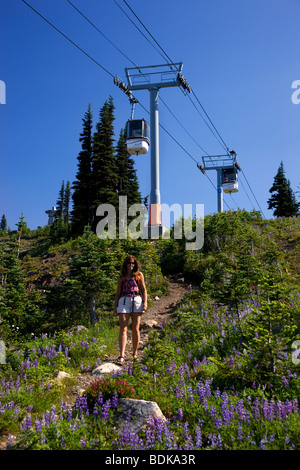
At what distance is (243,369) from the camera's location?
18.1 feet

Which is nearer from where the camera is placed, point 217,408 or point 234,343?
point 217,408

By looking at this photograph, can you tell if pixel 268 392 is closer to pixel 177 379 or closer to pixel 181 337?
pixel 177 379

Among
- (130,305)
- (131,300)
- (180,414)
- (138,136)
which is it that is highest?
(138,136)

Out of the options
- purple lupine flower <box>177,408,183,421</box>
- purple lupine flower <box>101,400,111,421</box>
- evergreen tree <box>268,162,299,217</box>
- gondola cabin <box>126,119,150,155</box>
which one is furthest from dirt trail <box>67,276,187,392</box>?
evergreen tree <box>268,162,299,217</box>

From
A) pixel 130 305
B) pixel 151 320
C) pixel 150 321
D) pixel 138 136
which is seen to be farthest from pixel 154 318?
pixel 138 136

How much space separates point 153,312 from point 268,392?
7037 millimetres

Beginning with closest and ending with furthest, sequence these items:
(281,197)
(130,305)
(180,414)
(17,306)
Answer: (180,414) → (130,305) → (17,306) → (281,197)

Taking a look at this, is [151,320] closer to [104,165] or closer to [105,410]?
[105,410]

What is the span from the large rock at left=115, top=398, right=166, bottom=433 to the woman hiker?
251 centimetres

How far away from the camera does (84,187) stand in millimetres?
35156

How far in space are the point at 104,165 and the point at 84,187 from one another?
2.96m

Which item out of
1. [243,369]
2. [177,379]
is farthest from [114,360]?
[243,369]

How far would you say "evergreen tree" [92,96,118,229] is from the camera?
112ft

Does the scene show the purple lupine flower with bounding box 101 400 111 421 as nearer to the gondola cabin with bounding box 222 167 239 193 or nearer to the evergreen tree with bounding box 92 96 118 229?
the evergreen tree with bounding box 92 96 118 229
